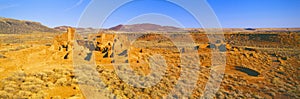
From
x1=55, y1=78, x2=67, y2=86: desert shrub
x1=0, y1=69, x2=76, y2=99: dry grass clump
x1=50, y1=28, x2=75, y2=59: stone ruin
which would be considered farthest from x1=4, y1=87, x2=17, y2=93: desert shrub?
x1=50, y1=28, x2=75, y2=59: stone ruin

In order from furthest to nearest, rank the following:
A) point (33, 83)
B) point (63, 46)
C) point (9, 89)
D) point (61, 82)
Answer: point (63, 46) → point (61, 82) → point (33, 83) → point (9, 89)

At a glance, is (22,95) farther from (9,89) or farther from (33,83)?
(33,83)

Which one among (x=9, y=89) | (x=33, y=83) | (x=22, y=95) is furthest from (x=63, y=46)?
(x=22, y=95)

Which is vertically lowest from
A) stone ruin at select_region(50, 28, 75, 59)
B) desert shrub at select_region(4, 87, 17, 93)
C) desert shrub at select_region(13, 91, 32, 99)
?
desert shrub at select_region(13, 91, 32, 99)

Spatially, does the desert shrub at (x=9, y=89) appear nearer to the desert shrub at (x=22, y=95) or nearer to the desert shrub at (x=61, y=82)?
the desert shrub at (x=22, y=95)

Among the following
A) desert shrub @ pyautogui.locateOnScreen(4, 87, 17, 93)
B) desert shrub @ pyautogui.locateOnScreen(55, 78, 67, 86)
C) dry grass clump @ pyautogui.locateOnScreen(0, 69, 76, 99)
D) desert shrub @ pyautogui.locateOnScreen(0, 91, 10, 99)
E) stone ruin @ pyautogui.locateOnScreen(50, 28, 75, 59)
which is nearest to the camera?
desert shrub @ pyautogui.locateOnScreen(0, 91, 10, 99)

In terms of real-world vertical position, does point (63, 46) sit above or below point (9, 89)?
above

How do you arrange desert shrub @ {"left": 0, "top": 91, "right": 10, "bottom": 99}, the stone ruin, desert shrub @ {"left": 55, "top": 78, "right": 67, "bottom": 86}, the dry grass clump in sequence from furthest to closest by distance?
the stone ruin < desert shrub @ {"left": 55, "top": 78, "right": 67, "bottom": 86} < the dry grass clump < desert shrub @ {"left": 0, "top": 91, "right": 10, "bottom": 99}

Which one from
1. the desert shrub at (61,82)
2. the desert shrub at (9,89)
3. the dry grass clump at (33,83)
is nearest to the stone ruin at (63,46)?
the dry grass clump at (33,83)

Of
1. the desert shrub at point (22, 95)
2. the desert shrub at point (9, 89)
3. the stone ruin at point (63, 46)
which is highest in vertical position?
the stone ruin at point (63, 46)

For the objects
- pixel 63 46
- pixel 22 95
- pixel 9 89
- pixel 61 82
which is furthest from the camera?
pixel 63 46

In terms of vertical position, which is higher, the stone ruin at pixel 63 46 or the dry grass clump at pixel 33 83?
the stone ruin at pixel 63 46

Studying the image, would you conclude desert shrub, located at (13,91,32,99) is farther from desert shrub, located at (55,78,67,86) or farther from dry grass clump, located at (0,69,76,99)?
desert shrub, located at (55,78,67,86)

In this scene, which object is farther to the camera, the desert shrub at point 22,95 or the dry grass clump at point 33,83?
the dry grass clump at point 33,83
